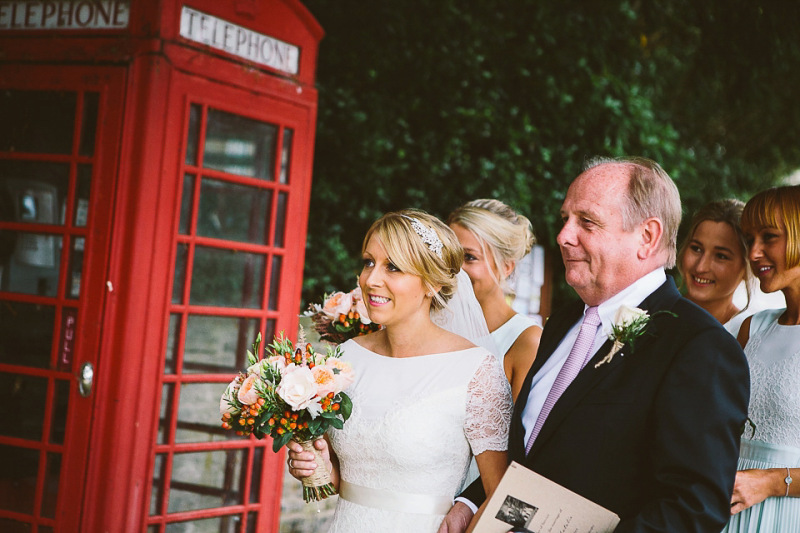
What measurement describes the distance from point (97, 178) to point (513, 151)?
358 centimetres

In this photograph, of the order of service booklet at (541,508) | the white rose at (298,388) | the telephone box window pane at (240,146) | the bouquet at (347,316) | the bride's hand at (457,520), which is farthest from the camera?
the telephone box window pane at (240,146)

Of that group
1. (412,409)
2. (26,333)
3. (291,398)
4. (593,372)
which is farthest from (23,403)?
(593,372)

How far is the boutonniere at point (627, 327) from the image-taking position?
6.64 ft

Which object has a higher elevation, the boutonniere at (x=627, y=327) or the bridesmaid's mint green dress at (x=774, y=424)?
the boutonniere at (x=627, y=327)

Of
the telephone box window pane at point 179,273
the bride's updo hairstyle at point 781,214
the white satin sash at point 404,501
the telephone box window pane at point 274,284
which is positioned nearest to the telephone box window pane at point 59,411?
the telephone box window pane at point 179,273

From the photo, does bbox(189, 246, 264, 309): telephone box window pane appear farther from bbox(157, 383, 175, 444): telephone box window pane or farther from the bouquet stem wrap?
the bouquet stem wrap

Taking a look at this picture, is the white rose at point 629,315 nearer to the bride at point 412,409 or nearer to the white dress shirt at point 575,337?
the white dress shirt at point 575,337

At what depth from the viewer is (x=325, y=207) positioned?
19.7 ft

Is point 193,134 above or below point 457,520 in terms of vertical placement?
above

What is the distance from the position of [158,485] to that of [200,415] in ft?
1.41

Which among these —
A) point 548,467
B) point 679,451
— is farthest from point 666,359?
point 548,467

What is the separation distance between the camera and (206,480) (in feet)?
13.9

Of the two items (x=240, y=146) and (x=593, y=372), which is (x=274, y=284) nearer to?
(x=240, y=146)

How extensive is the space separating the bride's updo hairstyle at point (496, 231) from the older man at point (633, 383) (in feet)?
3.99
